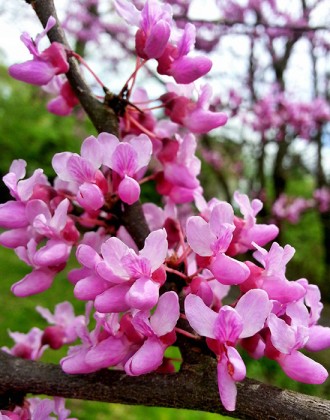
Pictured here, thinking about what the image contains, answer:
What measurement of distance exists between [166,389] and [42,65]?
23.9 inches

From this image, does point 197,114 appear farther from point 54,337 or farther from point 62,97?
point 54,337

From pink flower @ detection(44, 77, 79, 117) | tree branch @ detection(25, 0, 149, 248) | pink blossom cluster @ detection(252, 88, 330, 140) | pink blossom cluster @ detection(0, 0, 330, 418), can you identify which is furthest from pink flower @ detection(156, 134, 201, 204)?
pink blossom cluster @ detection(252, 88, 330, 140)

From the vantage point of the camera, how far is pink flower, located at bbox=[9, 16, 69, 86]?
3.09ft

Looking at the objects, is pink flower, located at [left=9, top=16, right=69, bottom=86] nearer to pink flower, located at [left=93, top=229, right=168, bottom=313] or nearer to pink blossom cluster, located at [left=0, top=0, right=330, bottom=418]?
pink blossom cluster, located at [left=0, top=0, right=330, bottom=418]

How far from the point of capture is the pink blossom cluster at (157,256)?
71 cm

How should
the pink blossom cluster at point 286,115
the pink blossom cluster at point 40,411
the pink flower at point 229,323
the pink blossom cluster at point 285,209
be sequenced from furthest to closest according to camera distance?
the pink blossom cluster at point 285,209, the pink blossom cluster at point 286,115, the pink blossom cluster at point 40,411, the pink flower at point 229,323

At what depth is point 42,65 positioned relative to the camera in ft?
3.10

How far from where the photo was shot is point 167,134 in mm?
1095

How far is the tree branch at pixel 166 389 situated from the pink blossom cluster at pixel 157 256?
0.11 feet

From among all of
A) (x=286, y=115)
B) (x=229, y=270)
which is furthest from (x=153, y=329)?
(x=286, y=115)

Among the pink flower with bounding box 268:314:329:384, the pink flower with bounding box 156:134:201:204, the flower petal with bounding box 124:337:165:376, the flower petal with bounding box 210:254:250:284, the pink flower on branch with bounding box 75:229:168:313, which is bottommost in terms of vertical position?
the flower petal with bounding box 124:337:165:376

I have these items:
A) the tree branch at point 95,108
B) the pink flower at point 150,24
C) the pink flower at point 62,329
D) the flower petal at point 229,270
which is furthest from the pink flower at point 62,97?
the flower petal at point 229,270

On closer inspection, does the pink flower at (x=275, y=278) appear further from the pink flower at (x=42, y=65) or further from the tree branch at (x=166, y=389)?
the pink flower at (x=42, y=65)

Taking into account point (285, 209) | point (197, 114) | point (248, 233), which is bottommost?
point (248, 233)
